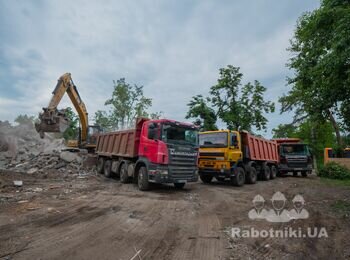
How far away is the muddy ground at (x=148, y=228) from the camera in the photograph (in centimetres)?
411

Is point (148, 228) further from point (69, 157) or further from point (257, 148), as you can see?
point (69, 157)

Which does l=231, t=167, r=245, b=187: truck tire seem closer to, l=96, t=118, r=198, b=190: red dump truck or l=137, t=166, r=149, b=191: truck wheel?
l=96, t=118, r=198, b=190: red dump truck

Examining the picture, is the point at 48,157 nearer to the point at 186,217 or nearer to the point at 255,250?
the point at 186,217

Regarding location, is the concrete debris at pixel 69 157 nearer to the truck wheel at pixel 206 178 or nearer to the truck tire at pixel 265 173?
the truck wheel at pixel 206 178

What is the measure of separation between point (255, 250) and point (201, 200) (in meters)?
4.50

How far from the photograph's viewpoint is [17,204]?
7.38 meters

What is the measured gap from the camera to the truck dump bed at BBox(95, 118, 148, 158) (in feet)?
38.0

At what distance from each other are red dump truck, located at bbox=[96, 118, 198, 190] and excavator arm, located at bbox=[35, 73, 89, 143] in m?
4.06

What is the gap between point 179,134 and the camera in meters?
10.4

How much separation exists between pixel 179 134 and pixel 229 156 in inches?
119

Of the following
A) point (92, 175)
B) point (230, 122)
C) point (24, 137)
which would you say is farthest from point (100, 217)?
point (230, 122)

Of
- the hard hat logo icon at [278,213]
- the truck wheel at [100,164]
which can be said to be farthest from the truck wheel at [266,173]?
the truck wheel at [100,164]

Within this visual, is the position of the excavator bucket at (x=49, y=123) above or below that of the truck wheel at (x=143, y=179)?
above

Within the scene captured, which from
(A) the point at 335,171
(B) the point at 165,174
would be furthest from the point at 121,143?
(A) the point at 335,171
